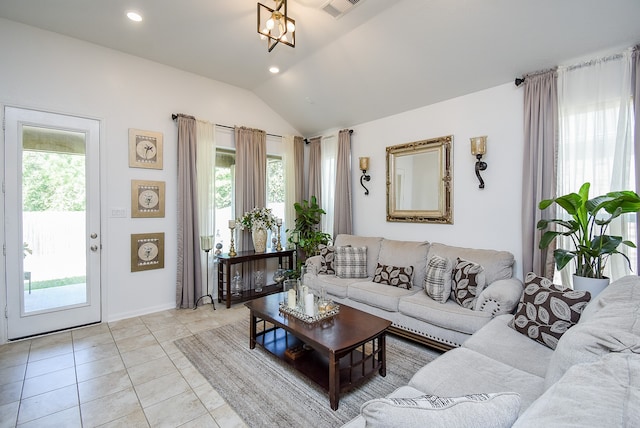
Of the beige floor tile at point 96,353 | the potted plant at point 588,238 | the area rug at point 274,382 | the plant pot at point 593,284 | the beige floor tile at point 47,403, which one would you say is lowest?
the beige floor tile at point 47,403

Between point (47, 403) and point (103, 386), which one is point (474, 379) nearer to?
point (103, 386)

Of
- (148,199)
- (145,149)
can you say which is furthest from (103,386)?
(145,149)

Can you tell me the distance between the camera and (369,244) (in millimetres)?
3988

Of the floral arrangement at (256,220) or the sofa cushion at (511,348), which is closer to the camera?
the sofa cushion at (511,348)

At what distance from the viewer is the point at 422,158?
12.5ft

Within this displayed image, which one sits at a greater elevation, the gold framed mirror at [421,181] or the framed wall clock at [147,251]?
the gold framed mirror at [421,181]

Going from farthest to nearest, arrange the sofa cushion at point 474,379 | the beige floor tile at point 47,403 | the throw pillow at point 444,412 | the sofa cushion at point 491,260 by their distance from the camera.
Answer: the sofa cushion at point 491,260 < the beige floor tile at point 47,403 < the sofa cushion at point 474,379 < the throw pillow at point 444,412

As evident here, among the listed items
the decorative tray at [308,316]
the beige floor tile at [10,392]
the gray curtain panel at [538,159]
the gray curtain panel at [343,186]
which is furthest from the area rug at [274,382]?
the gray curtain panel at [343,186]

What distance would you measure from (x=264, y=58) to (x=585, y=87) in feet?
11.1

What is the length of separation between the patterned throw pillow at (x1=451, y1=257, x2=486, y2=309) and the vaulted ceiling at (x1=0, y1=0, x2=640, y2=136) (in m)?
2.00

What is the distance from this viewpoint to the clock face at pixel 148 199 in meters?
3.72

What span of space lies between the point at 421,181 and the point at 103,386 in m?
3.84

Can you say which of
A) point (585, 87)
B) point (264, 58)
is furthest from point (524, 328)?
point (264, 58)

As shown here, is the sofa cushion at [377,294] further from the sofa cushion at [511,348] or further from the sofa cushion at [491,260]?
the sofa cushion at [511,348]
